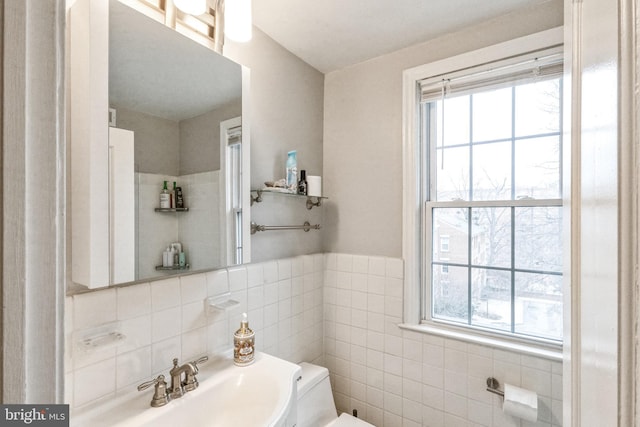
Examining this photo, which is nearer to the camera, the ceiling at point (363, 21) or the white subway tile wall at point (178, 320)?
the white subway tile wall at point (178, 320)

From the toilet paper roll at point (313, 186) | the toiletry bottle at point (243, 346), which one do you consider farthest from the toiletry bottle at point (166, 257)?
the toilet paper roll at point (313, 186)

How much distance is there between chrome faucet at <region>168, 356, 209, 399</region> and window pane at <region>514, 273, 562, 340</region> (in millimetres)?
1453

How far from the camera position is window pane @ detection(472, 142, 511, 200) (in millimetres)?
1438

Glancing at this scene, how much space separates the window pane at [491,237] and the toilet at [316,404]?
3.37 ft

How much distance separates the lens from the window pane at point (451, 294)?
1537 mm

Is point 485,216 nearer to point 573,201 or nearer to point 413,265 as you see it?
point 413,265

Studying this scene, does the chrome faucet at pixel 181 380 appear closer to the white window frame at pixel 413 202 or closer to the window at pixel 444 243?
the white window frame at pixel 413 202

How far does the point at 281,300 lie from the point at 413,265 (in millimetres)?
743

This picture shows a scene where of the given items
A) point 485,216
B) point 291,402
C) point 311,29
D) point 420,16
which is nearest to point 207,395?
point 291,402

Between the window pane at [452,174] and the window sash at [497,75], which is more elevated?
the window sash at [497,75]

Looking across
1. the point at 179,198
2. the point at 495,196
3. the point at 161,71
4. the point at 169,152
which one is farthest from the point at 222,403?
the point at 495,196

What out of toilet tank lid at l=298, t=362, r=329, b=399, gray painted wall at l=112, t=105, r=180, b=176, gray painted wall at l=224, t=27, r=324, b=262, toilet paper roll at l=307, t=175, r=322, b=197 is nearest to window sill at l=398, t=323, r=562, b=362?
toilet tank lid at l=298, t=362, r=329, b=399

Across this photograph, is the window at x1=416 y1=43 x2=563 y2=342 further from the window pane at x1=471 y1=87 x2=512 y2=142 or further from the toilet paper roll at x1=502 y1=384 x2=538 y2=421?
the toilet paper roll at x1=502 y1=384 x2=538 y2=421

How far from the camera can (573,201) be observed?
1.71ft
